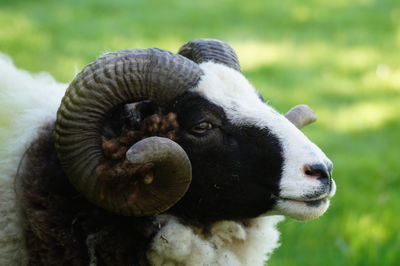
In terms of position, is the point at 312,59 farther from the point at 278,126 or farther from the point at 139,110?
the point at 139,110

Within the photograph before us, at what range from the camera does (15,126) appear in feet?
12.2

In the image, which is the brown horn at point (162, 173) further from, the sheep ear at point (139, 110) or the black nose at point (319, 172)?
the black nose at point (319, 172)

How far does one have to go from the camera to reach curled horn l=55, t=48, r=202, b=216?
3.26 meters

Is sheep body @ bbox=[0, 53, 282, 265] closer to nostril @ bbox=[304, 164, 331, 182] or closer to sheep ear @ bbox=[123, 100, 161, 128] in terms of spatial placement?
sheep ear @ bbox=[123, 100, 161, 128]

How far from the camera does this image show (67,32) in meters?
10.7

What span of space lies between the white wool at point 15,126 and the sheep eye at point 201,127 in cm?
92

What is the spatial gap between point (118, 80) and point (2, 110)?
94 centimetres

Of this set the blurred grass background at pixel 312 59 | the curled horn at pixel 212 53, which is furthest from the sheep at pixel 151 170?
the blurred grass background at pixel 312 59

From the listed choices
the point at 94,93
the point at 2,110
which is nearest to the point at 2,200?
the point at 2,110

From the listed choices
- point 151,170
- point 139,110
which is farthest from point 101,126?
point 151,170

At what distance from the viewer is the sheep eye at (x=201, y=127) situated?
3476mm

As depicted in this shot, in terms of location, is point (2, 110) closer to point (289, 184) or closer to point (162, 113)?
point (162, 113)

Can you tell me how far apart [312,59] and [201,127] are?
7.10 metres

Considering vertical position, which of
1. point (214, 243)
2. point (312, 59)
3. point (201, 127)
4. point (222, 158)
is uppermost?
point (201, 127)
